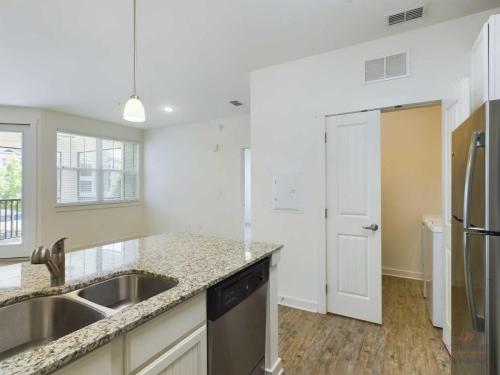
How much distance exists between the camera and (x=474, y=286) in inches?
50.8

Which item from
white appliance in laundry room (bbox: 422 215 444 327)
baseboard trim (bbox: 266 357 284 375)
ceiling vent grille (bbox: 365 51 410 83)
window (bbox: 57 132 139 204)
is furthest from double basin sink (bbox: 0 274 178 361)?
window (bbox: 57 132 139 204)

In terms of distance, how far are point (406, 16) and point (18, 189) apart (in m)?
6.49

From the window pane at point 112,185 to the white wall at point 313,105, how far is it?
4.47 m

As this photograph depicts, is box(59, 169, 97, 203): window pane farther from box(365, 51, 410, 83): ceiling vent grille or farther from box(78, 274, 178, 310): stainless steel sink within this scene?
box(365, 51, 410, 83): ceiling vent grille

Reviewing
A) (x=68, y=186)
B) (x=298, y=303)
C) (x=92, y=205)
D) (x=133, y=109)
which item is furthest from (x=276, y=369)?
(x=68, y=186)

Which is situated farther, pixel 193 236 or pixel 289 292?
pixel 289 292

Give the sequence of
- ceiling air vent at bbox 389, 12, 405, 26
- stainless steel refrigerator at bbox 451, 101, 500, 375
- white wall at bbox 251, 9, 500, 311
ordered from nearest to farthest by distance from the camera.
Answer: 1. stainless steel refrigerator at bbox 451, 101, 500, 375
2. ceiling air vent at bbox 389, 12, 405, 26
3. white wall at bbox 251, 9, 500, 311

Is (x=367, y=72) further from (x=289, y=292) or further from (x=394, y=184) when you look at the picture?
(x=289, y=292)

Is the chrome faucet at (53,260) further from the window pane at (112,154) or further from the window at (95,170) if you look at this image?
the window pane at (112,154)

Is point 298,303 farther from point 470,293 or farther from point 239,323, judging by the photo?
point 470,293

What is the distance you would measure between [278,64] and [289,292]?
2681 millimetres

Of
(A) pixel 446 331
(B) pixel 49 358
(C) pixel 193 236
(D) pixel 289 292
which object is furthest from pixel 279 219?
(B) pixel 49 358

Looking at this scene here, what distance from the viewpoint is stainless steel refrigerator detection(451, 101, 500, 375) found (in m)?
1.18

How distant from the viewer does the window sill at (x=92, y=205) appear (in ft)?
17.5
